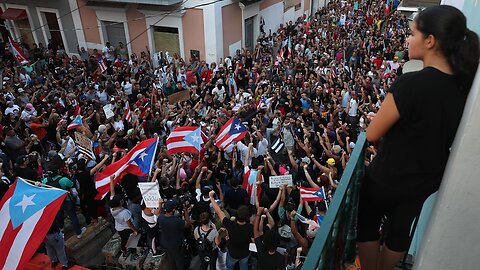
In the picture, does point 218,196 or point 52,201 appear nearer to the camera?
point 52,201

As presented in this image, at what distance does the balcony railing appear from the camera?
1.71 m

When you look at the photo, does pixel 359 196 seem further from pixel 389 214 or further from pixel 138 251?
pixel 138 251

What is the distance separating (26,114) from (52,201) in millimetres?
6360

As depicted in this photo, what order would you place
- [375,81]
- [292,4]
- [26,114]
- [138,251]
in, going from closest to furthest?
[138,251] → [26,114] → [375,81] → [292,4]

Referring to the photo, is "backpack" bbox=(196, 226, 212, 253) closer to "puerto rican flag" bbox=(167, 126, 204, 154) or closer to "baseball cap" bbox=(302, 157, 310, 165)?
"puerto rican flag" bbox=(167, 126, 204, 154)

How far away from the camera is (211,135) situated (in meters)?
9.21

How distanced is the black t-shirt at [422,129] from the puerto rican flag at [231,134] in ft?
20.6

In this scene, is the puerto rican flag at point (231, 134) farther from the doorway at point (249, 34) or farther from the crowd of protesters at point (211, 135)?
the doorway at point (249, 34)

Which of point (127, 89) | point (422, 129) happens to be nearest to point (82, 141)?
point (127, 89)

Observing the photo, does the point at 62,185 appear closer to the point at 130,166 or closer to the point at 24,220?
the point at 130,166

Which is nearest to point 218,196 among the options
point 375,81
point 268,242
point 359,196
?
point 268,242

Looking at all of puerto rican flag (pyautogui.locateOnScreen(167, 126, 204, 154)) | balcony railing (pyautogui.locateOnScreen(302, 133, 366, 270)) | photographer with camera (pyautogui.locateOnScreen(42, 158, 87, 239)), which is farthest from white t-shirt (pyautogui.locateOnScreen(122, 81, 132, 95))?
balcony railing (pyautogui.locateOnScreen(302, 133, 366, 270))

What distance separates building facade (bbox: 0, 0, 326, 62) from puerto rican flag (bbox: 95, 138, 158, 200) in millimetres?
10135

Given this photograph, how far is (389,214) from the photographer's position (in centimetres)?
226
